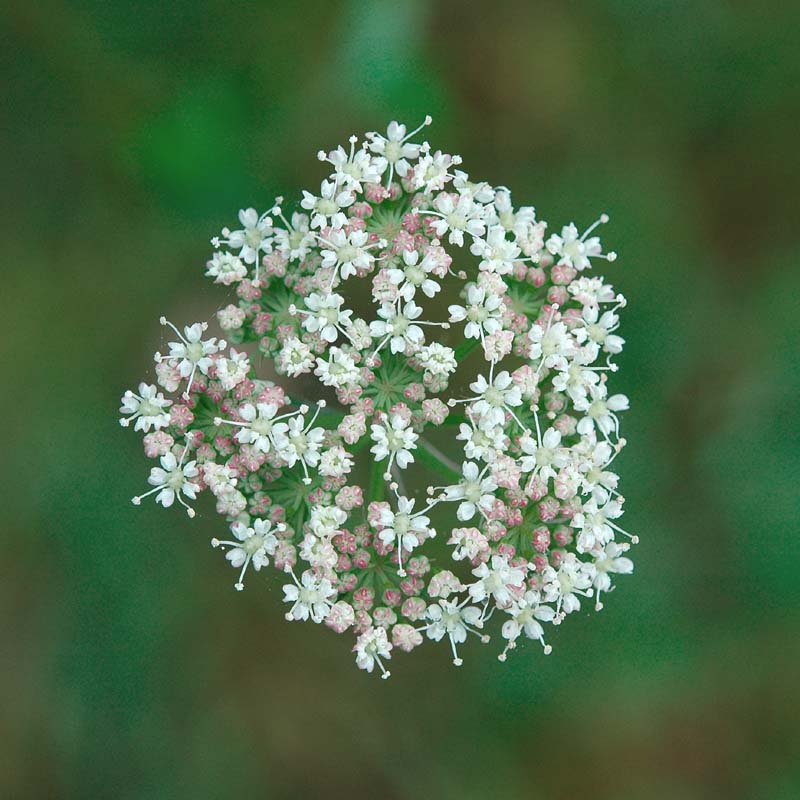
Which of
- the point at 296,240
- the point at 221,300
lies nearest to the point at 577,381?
the point at 296,240

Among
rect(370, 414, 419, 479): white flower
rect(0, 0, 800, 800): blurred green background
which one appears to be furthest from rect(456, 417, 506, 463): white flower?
rect(0, 0, 800, 800): blurred green background

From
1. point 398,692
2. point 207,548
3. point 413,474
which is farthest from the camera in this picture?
point 398,692

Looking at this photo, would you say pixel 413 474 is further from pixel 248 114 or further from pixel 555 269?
pixel 248 114

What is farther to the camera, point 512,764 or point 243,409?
point 512,764

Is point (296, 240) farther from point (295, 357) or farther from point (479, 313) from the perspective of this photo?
point (479, 313)

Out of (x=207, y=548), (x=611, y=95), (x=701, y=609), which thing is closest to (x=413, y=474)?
(x=207, y=548)

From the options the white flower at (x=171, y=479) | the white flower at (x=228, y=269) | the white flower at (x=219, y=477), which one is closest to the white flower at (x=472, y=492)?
the white flower at (x=219, y=477)

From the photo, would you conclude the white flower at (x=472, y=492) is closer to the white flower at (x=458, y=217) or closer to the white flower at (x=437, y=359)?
the white flower at (x=437, y=359)
